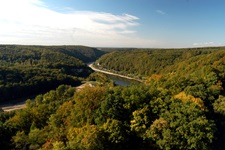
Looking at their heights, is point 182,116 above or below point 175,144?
above

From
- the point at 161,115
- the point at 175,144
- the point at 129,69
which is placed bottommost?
the point at 129,69

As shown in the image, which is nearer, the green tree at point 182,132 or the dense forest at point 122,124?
the green tree at point 182,132

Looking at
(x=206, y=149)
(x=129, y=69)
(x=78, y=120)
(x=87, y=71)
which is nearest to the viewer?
(x=206, y=149)

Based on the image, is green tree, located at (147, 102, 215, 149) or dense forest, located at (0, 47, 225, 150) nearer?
green tree, located at (147, 102, 215, 149)

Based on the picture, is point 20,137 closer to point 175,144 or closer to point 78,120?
point 78,120

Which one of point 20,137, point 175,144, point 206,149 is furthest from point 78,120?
point 206,149

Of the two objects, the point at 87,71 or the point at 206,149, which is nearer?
the point at 206,149

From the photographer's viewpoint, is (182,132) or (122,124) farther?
(122,124)

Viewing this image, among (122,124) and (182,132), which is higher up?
(182,132)

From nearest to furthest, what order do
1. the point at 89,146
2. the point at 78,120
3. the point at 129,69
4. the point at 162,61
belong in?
the point at 89,146 < the point at 78,120 < the point at 162,61 < the point at 129,69

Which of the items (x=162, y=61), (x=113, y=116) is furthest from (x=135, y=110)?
(x=162, y=61)
